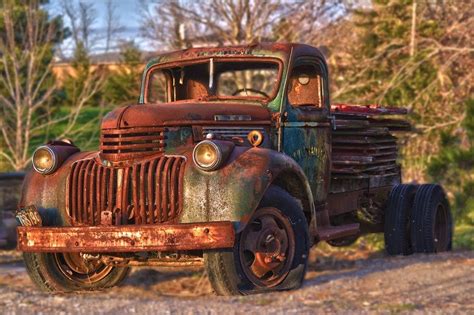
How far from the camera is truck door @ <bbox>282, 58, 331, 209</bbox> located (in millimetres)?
7977

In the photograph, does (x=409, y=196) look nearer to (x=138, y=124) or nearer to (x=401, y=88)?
(x=138, y=124)

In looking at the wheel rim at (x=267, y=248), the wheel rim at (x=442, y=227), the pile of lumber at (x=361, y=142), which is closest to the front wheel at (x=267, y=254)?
the wheel rim at (x=267, y=248)

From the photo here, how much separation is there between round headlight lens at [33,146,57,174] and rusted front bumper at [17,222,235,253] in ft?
2.11

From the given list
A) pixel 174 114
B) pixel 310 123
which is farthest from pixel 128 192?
pixel 310 123

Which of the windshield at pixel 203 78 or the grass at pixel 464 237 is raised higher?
the windshield at pixel 203 78

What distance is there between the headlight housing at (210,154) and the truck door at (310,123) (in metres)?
1.28

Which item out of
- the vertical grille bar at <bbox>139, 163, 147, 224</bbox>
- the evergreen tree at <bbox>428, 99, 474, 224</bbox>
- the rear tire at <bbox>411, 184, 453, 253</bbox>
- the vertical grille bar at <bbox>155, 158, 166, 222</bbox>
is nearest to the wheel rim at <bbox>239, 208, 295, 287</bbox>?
the vertical grille bar at <bbox>155, 158, 166, 222</bbox>

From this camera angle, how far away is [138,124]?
7.05 metres

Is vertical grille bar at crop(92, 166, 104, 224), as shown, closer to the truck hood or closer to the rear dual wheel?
the truck hood

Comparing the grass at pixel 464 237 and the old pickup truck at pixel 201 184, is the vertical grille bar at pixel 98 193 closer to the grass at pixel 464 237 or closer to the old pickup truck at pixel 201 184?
the old pickup truck at pixel 201 184

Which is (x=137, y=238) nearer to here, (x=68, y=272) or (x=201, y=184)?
(x=201, y=184)

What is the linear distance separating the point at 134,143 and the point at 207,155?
698 millimetres

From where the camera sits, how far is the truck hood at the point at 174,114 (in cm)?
706

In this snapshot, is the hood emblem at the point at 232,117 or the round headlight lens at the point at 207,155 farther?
the hood emblem at the point at 232,117
